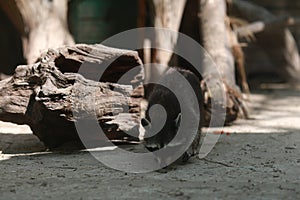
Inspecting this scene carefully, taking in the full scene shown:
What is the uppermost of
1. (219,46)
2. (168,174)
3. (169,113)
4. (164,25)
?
(164,25)

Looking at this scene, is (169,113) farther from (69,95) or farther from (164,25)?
(164,25)

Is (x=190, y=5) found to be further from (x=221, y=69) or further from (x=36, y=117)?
(x=36, y=117)

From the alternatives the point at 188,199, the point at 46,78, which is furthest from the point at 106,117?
the point at 188,199

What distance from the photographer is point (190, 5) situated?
5852 mm

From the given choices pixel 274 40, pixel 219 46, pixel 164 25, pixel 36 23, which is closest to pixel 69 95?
pixel 36 23

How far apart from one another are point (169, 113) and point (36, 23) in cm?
251

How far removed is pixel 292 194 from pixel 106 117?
5.12 ft

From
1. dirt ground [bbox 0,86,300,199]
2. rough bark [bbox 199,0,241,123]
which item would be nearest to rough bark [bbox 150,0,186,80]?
rough bark [bbox 199,0,241,123]

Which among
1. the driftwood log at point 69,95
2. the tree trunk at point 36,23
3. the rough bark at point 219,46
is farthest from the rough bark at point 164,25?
the driftwood log at point 69,95

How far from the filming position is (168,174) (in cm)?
322

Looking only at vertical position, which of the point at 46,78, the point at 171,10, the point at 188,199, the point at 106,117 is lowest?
the point at 188,199

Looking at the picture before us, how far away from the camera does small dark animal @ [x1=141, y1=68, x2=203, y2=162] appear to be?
3.22 m

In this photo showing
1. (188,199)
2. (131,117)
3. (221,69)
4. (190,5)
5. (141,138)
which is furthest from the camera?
(190,5)

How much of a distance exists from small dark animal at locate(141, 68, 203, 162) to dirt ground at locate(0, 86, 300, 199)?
7.1 inches
